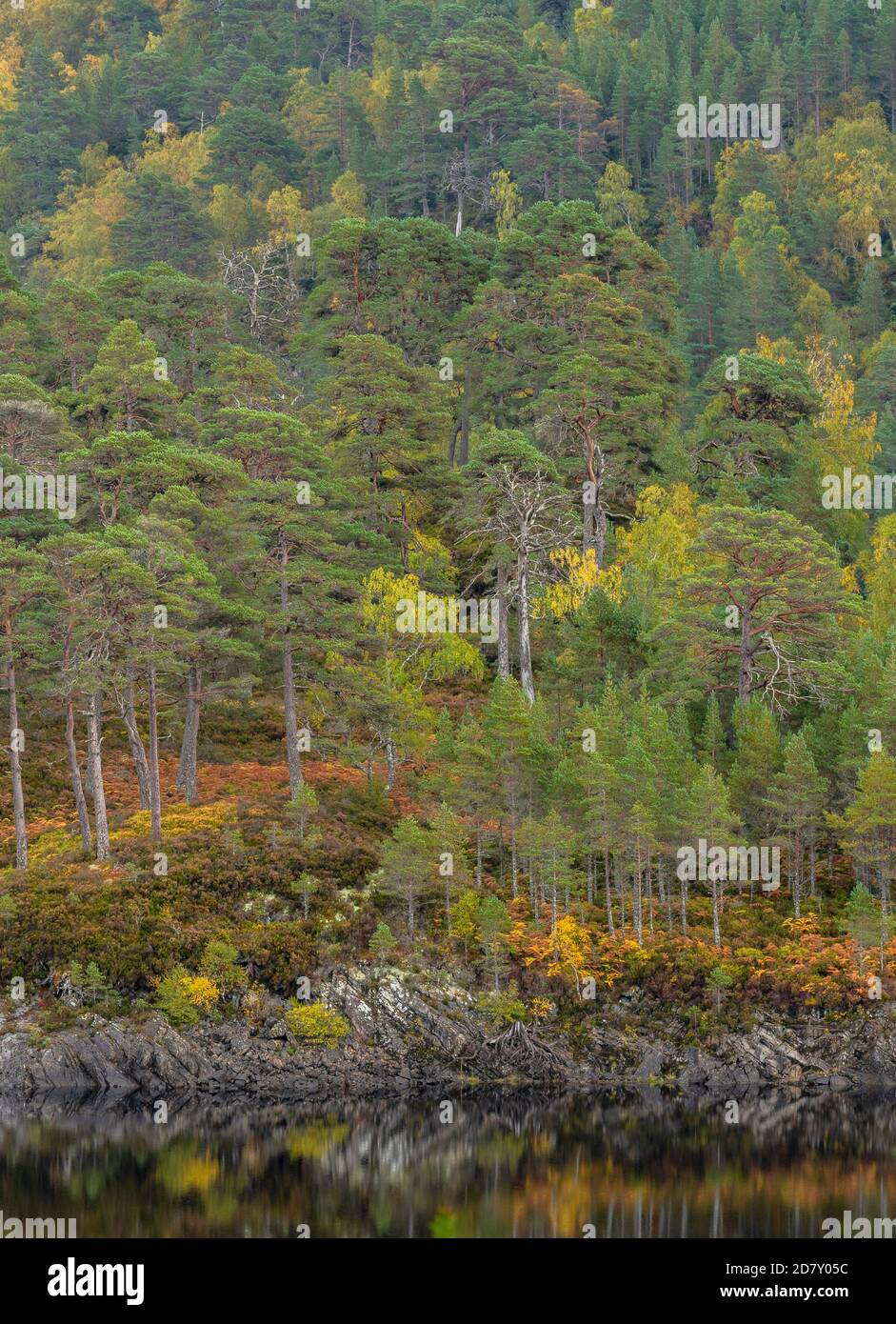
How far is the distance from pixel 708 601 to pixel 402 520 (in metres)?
13.5

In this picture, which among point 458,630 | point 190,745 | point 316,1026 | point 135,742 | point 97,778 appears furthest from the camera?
point 458,630

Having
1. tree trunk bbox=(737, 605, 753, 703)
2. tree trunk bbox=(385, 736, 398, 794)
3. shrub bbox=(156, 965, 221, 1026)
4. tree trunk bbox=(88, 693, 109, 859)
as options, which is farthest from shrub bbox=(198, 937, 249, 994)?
tree trunk bbox=(737, 605, 753, 703)

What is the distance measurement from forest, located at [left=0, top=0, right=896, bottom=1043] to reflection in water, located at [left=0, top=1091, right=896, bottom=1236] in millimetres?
4135

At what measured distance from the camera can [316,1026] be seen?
149ft

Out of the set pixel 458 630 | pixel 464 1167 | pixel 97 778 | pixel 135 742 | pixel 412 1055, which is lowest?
pixel 464 1167

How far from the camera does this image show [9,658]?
1950 inches

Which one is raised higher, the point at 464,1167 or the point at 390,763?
the point at 390,763

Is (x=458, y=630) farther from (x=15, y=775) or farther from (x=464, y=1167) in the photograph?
(x=464, y=1167)

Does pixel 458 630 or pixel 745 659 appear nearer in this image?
pixel 745 659

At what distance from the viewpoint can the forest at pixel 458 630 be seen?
156 ft

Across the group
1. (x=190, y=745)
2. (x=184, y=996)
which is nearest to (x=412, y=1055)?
(x=184, y=996)

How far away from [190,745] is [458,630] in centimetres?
1118

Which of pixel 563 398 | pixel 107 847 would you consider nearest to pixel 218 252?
pixel 563 398
